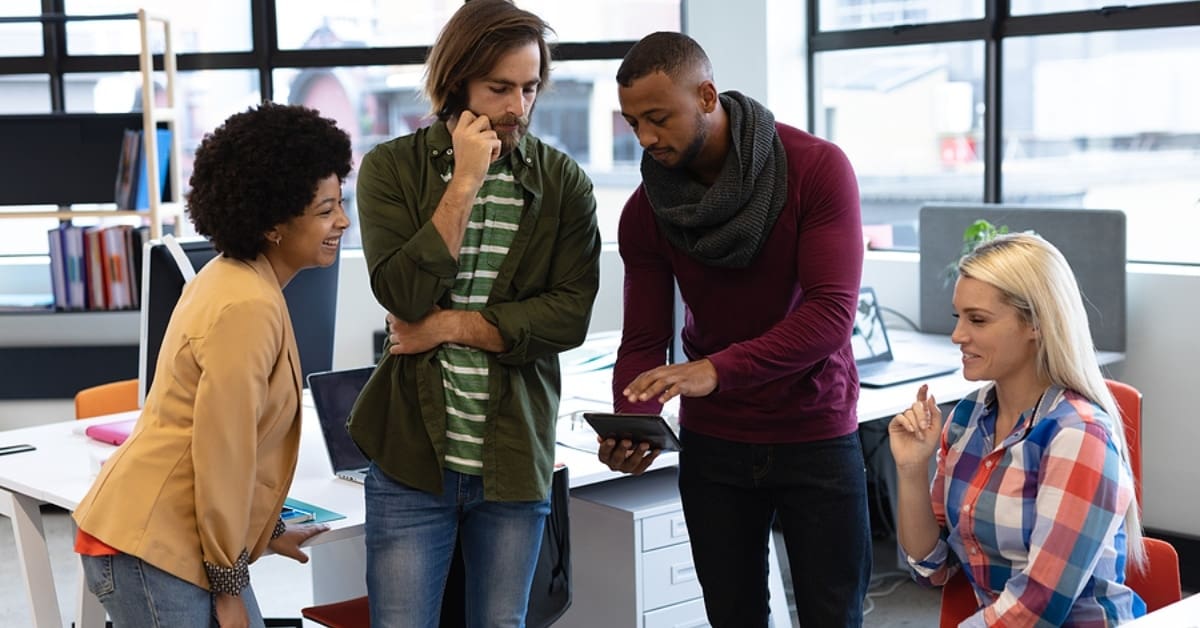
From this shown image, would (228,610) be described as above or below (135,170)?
below

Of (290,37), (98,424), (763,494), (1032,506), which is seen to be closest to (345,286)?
(290,37)

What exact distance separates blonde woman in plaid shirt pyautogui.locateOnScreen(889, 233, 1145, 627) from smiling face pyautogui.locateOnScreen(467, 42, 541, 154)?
0.70m

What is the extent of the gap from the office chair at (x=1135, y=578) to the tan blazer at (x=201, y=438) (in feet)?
3.53

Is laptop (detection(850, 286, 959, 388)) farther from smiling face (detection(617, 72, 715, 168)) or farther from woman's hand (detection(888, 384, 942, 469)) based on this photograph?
smiling face (detection(617, 72, 715, 168))

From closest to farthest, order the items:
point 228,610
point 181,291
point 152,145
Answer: point 228,610, point 181,291, point 152,145

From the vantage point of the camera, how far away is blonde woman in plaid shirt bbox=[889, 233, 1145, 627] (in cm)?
181

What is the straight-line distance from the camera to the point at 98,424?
3113mm

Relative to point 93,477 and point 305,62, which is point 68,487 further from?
point 305,62

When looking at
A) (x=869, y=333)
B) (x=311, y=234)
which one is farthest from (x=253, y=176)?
(x=869, y=333)

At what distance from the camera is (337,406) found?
265 centimetres

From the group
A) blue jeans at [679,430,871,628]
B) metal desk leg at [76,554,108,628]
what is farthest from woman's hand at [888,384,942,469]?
metal desk leg at [76,554,108,628]

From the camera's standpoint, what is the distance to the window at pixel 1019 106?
4.03 m

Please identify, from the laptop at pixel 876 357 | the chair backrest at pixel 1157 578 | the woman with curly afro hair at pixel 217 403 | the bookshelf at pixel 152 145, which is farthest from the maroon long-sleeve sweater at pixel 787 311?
the bookshelf at pixel 152 145

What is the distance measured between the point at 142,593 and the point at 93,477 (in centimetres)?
85
